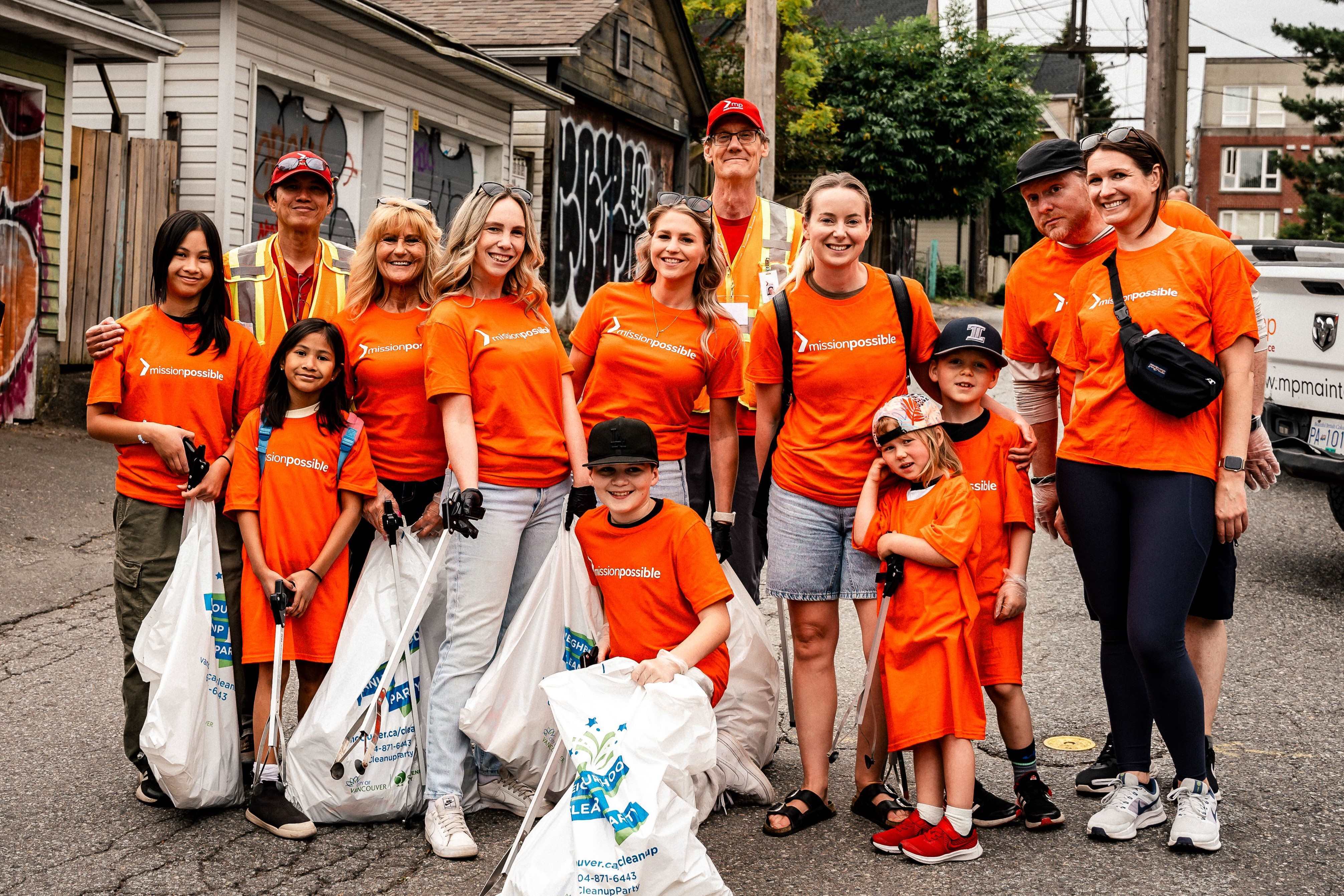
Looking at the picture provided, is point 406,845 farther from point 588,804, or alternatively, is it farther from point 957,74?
point 957,74

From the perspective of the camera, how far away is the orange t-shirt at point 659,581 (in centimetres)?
361

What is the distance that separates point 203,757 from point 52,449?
622cm

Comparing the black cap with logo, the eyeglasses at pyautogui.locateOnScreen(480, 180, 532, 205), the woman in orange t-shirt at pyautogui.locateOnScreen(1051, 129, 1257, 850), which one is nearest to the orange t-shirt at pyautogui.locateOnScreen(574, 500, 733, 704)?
the black cap with logo

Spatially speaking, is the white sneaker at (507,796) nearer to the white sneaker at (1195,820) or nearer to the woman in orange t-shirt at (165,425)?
the woman in orange t-shirt at (165,425)

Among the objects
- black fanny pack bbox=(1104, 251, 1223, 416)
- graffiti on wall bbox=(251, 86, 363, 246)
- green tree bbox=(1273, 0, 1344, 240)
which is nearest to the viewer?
black fanny pack bbox=(1104, 251, 1223, 416)

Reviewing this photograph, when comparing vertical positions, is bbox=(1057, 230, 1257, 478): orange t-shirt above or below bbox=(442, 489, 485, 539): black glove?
above

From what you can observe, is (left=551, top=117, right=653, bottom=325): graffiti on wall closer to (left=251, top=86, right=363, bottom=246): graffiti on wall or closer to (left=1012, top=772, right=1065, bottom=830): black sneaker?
(left=251, top=86, right=363, bottom=246): graffiti on wall

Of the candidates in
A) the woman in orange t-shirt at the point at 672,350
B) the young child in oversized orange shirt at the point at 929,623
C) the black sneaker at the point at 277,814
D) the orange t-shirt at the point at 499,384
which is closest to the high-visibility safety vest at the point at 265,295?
the orange t-shirt at the point at 499,384

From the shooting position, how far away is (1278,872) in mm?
3486

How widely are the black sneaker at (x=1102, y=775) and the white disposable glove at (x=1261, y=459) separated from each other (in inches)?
38.8

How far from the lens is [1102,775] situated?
4.18 meters

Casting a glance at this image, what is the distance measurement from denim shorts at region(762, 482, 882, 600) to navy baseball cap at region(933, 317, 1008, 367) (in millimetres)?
611

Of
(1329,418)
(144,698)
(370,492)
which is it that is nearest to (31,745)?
(144,698)

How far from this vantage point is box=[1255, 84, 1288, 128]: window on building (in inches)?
2736
